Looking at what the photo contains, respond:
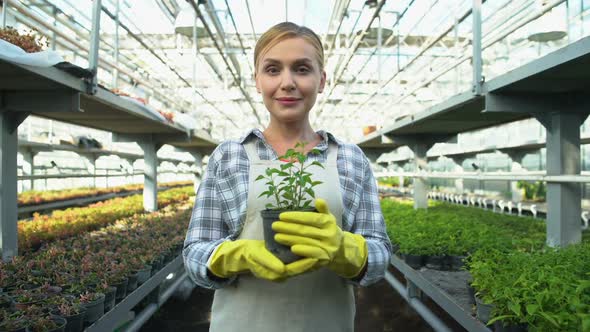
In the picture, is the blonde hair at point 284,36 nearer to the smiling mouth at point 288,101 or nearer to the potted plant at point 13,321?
the smiling mouth at point 288,101

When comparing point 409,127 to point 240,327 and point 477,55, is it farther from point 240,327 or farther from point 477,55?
point 240,327

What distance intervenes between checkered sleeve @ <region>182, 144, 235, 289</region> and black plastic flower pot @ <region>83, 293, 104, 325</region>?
1342 mm

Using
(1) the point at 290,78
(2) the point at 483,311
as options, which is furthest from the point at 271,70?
(2) the point at 483,311

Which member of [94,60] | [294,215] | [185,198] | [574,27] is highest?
[574,27]

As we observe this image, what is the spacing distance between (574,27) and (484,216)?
3.99 metres

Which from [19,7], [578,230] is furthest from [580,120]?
[19,7]

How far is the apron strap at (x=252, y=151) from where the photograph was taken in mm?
1346

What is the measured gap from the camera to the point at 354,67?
14.4 metres

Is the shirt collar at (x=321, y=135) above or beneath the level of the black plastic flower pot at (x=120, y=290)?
above

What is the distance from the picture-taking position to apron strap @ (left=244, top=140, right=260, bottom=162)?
1346mm

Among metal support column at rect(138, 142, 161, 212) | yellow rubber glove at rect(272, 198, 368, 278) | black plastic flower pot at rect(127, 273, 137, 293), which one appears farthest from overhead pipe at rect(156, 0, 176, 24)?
yellow rubber glove at rect(272, 198, 368, 278)

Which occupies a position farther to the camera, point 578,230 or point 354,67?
point 354,67

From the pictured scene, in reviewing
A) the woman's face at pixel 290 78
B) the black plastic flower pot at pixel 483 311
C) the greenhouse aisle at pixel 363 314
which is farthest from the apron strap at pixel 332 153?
the greenhouse aisle at pixel 363 314

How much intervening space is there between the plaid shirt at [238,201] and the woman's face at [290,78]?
166 mm
